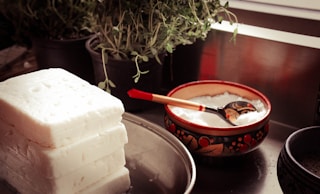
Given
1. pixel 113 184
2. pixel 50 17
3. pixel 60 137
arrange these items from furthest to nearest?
pixel 50 17, pixel 113 184, pixel 60 137

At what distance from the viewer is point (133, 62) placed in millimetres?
917

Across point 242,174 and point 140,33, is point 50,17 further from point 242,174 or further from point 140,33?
point 242,174

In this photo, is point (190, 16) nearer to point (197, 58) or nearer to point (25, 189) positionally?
point (197, 58)

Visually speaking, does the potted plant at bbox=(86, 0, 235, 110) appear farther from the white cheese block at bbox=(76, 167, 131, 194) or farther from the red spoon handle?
the white cheese block at bbox=(76, 167, 131, 194)

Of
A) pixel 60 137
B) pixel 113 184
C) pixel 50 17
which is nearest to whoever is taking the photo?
pixel 60 137

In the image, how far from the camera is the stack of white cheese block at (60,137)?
0.68 m

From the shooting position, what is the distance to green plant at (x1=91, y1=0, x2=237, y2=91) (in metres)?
0.87

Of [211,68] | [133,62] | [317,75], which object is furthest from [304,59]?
[133,62]

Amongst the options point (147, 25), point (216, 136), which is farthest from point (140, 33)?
point (216, 136)

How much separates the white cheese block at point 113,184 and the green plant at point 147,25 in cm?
18

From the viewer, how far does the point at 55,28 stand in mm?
1057

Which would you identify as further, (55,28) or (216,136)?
(55,28)

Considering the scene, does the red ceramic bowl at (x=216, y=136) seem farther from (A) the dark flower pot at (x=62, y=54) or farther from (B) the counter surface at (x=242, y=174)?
(A) the dark flower pot at (x=62, y=54)

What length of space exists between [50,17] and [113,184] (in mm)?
434
